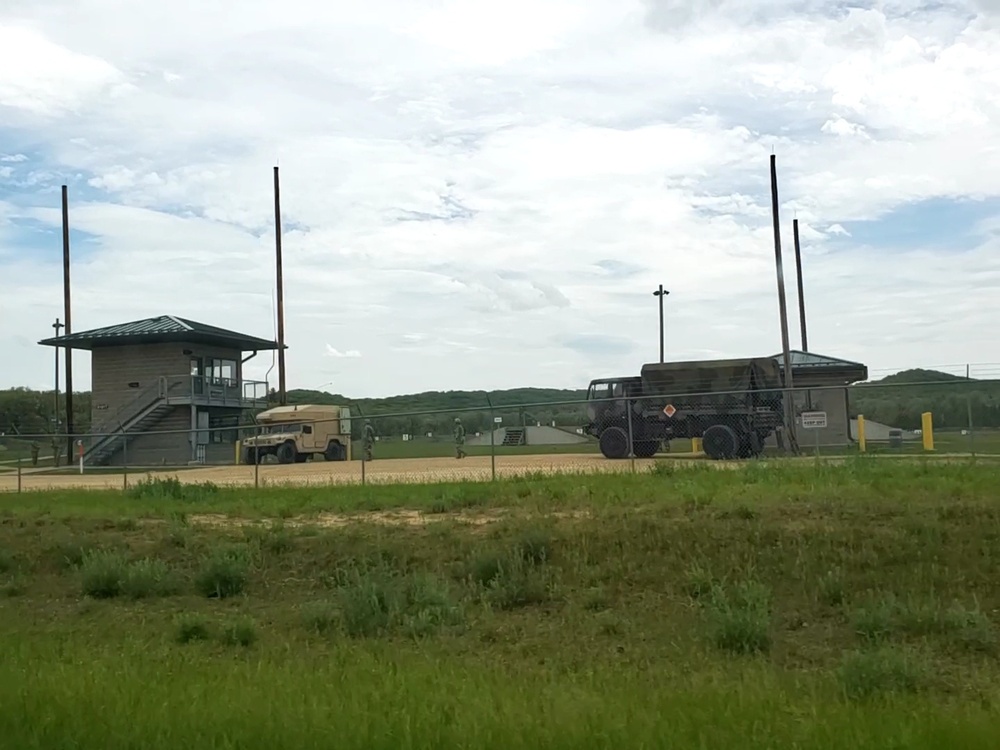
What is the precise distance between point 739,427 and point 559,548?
55.8ft

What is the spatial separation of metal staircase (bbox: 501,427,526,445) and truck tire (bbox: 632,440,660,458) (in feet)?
11.0

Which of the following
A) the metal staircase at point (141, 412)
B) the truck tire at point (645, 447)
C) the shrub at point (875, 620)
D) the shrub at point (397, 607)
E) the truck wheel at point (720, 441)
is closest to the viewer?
the shrub at point (875, 620)

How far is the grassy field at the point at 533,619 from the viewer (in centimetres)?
619

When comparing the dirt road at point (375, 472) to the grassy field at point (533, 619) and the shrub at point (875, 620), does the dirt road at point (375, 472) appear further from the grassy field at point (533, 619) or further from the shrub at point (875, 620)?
the shrub at point (875, 620)

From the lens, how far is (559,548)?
12.5 m

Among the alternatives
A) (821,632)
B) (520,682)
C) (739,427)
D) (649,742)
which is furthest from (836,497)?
(739,427)

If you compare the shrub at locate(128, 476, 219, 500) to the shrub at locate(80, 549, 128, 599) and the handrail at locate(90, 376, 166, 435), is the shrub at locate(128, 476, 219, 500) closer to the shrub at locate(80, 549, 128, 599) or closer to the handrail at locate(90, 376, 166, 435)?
the shrub at locate(80, 549, 128, 599)

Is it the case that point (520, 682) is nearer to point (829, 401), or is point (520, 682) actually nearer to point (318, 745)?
point (318, 745)

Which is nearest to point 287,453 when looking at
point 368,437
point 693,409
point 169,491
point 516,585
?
point 368,437

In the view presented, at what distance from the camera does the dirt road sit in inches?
968

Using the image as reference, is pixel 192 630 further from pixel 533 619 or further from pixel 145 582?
pixel 533 619

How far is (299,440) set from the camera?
4103cm

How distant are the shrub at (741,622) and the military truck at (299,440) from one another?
30625 millimetres

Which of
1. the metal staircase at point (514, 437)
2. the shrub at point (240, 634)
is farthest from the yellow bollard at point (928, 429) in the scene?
the shrub at point (240, 634)
